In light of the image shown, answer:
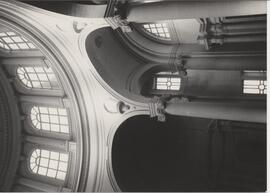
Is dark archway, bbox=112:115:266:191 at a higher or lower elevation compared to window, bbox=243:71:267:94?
lower

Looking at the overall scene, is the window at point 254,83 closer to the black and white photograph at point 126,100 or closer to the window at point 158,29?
the black and white photograph at point 126,100

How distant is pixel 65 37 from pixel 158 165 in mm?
6284

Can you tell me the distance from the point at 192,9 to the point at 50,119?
9.23 meters

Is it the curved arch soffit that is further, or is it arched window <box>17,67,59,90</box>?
arched window <box>17,67,59,90</box>

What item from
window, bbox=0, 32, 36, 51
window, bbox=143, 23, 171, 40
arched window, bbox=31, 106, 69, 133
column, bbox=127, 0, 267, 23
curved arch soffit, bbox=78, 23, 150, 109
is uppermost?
window, bbox=143, 23, 171, 40

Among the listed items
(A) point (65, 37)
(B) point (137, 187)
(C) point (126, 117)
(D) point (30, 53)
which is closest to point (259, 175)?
(B) point (137, 187)

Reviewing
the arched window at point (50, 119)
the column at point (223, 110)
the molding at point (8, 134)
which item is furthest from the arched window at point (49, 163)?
the column at point (223, 110)

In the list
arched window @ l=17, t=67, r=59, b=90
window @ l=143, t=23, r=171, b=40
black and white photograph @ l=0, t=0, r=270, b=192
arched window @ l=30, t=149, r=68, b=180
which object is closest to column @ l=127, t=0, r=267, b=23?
black and white photograph @ l=0, t=0, r=270, b=192

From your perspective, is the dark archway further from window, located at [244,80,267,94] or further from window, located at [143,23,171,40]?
window, located at [143,23,171,40]

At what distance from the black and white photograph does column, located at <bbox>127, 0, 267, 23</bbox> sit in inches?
43.2

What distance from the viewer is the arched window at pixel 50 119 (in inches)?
552

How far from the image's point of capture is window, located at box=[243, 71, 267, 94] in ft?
41.3

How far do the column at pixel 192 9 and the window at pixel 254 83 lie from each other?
19.5ft

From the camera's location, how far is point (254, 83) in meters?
12.7
